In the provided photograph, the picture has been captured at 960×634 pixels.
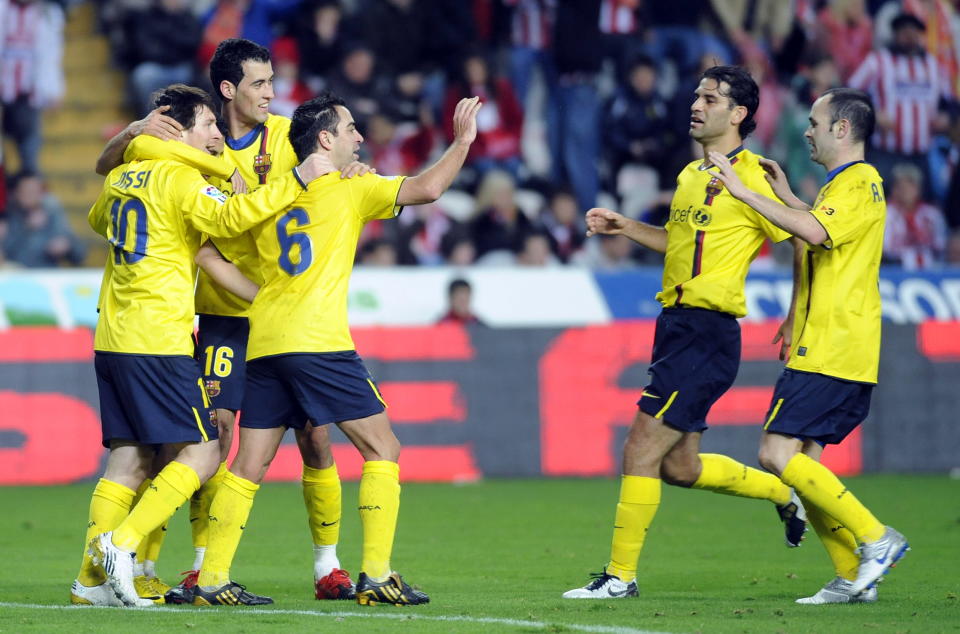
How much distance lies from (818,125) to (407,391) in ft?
21.1

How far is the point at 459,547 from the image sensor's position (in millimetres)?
8773

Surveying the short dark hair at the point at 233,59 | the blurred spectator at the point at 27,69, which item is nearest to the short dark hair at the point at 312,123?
the short dark hair at the point at 233,59

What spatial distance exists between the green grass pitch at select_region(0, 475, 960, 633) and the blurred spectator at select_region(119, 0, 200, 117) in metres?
4.66

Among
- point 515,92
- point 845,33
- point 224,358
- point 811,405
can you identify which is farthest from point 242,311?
point 845,33

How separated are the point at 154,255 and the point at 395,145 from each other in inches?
370

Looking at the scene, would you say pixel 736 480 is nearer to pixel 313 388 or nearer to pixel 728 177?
pixel 728 177

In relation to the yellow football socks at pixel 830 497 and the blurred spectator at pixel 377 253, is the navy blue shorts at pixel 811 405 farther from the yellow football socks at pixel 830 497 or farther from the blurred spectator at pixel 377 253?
the blurred spectator at pixel 377 253

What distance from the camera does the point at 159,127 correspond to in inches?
259

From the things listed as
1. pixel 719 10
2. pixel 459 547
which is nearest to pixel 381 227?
pixel 719 10

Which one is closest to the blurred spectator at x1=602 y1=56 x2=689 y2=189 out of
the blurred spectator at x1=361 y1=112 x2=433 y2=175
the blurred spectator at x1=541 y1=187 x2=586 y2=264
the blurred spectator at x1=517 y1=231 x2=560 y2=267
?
the blurred spectator at x1=541 y1=187 x2=586 y2=264

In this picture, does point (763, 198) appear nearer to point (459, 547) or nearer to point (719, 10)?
point (459, 547)

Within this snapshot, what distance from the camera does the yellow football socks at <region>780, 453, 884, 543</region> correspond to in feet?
21.0

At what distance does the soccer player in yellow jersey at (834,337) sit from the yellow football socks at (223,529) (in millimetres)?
2224

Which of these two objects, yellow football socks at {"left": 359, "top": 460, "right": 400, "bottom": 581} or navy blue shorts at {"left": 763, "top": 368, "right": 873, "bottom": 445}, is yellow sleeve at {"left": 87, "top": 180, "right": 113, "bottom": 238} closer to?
yellow football socks at {"left": 359, "top": 460, "right": 400, "bottom": 581}
